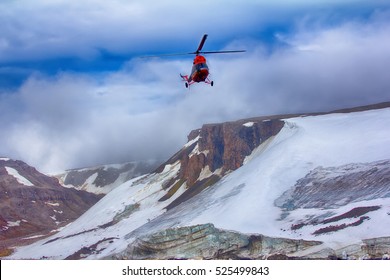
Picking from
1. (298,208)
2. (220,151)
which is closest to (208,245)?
(298,208)

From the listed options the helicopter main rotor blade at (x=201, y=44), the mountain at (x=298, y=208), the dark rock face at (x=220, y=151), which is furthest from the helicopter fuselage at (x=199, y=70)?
the dark rock face at (x=220, y=151)

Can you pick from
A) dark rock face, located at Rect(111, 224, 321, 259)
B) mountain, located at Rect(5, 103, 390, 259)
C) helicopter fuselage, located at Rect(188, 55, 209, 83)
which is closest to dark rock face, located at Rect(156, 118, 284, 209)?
mountain, located at Rect(5, 103, 390, 259)

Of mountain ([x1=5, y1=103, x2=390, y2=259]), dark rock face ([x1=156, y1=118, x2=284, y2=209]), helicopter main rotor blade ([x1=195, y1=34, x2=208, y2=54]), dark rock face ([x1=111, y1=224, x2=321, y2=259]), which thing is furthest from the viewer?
dark rock face ([x1=156, y1=118, x2=284, y2=209])

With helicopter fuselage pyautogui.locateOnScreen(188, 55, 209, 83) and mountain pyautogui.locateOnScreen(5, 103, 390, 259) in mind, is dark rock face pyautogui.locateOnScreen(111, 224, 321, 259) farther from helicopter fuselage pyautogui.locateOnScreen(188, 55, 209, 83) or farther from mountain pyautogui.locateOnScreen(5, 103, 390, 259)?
helicopter fuselage pyautogui.locateOnScreen(188, 55, 209, 83)

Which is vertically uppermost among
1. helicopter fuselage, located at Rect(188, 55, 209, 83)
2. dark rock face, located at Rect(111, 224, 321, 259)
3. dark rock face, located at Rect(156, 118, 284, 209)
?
dark rock face, located at Rect(156, 118, 284, 209)

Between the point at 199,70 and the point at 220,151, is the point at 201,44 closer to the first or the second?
the point at 199,70

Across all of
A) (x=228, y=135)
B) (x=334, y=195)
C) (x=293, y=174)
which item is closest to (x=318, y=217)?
(x=334, y=195)
